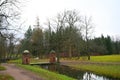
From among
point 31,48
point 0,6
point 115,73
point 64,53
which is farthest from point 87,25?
point 0,6

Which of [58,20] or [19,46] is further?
[19,46]

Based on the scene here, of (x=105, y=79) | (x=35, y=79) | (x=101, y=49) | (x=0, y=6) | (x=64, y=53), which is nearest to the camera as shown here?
(x=35, y=79)

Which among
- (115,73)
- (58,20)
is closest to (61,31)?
(58,20)

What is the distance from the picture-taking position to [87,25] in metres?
68.0

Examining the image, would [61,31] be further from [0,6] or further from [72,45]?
[0,6]

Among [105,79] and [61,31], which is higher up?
[61,31]

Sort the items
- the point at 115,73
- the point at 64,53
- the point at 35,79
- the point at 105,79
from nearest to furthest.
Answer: the point at 35,79
the point at 105,79
the point at 115,73
the point at 64,53

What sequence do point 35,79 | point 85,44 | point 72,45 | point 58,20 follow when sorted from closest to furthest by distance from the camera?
1. point 35,79
2. point 58,20
3. point 85,44
4. point 72,45

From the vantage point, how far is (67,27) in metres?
69.1

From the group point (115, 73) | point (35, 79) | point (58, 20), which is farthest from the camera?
point (58, 20)

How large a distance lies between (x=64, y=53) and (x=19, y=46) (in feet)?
48.6

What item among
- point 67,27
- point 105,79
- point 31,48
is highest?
point 67,27

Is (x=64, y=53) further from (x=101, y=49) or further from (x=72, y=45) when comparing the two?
(x=101, y=49)

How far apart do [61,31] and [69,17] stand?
334 inches
